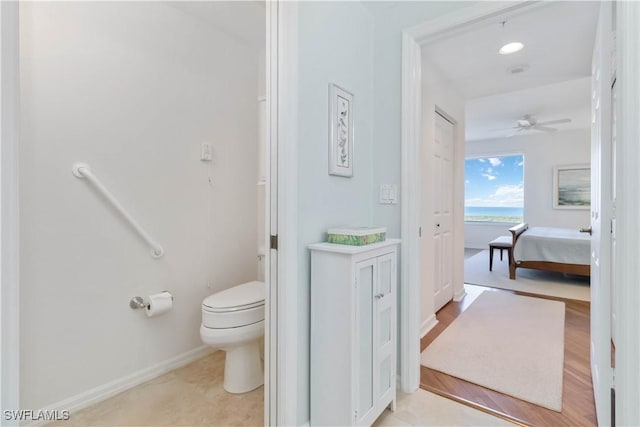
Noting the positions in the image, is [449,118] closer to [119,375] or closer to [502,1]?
[502,1]

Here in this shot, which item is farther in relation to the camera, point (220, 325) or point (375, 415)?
point (220, 325)

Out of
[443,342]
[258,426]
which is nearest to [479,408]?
[443,342]

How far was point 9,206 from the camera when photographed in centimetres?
74

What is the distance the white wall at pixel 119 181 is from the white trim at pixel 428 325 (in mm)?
1590

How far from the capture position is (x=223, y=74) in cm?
239

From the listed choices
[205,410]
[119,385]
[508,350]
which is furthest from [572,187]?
[119,385]

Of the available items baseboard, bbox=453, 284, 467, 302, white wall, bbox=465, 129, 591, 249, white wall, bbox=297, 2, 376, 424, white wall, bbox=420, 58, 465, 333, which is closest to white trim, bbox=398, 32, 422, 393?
white wall, bbox=297, 2, 376, 424

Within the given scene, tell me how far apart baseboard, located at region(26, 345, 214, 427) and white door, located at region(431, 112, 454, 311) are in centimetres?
212

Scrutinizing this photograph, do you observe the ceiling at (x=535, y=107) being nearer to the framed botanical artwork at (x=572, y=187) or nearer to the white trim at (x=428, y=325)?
the framed botanical artwork at (x=572, y=187)

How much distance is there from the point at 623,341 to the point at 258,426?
1.56 meters

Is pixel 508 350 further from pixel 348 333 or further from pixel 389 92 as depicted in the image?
pixel 389 92

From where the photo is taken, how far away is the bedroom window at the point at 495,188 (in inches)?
263

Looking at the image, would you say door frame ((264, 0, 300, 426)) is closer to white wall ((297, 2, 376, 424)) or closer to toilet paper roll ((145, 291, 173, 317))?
white wall ((297, 2, 376, 424))

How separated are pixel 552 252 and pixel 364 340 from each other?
4011 millimetres
